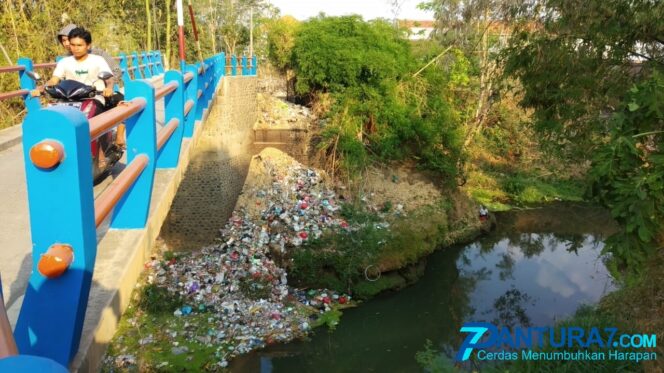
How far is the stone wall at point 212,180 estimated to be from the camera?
20.2ft

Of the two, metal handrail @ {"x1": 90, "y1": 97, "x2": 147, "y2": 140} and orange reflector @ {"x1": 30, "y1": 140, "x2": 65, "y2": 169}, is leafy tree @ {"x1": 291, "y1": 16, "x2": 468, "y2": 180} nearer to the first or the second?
metal handrail @ {"x1": 90, "y1": 97, "x2": 147, "y2": 140}

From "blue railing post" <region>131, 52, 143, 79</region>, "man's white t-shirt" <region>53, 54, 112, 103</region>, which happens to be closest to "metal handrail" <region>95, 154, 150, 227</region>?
"man's white t-shirt" <region>53, 54, 112, 103</region>

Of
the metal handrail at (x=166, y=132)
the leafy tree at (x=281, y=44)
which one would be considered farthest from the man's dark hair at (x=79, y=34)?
the leafy tree at (x=281, y=44)

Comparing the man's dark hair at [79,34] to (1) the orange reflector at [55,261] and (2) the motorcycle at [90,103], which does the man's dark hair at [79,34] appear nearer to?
(2) the motorcycle at [90,103]

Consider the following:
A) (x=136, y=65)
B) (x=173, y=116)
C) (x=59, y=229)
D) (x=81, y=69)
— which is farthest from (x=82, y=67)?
(x=136, y=65)

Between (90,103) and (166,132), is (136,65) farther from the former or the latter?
(166,132)

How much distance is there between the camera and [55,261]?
1653mm

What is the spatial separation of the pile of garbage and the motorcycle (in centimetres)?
168

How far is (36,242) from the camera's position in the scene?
1696 millimetres

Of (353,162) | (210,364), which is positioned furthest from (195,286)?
(353,162)

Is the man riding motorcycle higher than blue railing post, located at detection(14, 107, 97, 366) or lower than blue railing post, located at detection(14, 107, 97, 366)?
higher

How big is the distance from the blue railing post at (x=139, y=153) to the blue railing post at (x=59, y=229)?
1129 mm

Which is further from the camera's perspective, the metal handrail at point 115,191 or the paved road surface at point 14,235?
the paved road surface at point 14,235

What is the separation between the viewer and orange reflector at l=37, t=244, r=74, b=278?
1647 millimetres
